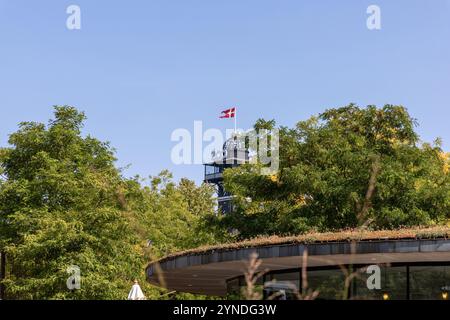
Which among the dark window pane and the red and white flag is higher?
the red and white flag

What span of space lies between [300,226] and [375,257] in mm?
17359

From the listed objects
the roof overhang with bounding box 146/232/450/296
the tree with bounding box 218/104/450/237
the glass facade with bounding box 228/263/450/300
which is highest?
the tree with bounding box 218/104/450/237

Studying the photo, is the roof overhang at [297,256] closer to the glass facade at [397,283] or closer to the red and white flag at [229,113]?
the glass facade at [397,283]

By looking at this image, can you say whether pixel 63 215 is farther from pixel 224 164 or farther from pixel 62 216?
pixel 224 164

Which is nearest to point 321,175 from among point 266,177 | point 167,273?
point 266,177

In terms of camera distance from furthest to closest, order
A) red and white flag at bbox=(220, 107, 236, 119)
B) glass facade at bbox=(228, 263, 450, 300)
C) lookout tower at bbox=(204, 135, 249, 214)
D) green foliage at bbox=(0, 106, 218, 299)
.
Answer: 1. lookout tower at bbox=(204, 135, 249, 214)
2. red and white flag at bbox=(220, 107, 236, 119)
3. green foliage at bbox=(0, 106, 218, 299)
4. glass facade at bbox=(228, 263, 450, 300)

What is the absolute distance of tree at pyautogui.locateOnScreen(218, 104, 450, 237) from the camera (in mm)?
38219

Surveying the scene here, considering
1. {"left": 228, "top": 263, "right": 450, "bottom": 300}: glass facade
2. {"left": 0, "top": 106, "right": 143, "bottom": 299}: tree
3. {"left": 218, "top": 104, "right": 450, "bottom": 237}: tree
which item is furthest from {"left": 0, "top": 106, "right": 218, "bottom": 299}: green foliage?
{"left": 228, "top": 263, "right": 450, "bottom": 300}: glass facade

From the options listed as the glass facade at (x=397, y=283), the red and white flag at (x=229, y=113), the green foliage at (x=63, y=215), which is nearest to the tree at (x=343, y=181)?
the green foliage at (x=63, y=215)

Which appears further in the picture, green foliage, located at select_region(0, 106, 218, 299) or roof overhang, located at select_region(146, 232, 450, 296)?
green foliage, located at select_region(0, 106, 218, 299)

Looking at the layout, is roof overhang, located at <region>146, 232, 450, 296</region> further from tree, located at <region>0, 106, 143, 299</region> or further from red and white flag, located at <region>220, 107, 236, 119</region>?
red and white flag, located at <region>220, 107, 236, 119</region>

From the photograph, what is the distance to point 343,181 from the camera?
38875 mm

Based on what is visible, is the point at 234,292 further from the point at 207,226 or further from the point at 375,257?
the point at 207,226
